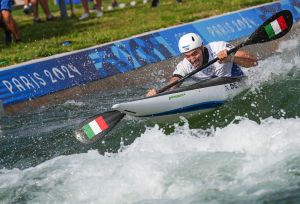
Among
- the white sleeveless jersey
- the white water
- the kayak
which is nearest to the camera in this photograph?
the white water

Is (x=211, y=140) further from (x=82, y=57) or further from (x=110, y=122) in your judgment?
(x=82, y=57)

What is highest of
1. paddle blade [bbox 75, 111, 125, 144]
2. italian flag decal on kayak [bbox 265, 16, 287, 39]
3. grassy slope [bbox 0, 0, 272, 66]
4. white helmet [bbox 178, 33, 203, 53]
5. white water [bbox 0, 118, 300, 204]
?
white helmet [bbox 178, 33, 203, 53]

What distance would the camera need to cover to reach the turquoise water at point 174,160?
26.5ft

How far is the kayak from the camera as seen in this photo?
10.6 m

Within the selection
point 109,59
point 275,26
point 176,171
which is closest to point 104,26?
point 109,59

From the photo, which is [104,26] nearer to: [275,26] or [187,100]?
[275,26]

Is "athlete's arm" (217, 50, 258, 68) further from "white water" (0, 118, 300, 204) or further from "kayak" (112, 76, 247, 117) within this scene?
"white water" (0, 118, 300, 204)

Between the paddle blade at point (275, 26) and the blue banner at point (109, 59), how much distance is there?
158 inches

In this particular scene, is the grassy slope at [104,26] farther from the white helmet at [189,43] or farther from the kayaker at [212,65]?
Result: the white helmet at [189,43]

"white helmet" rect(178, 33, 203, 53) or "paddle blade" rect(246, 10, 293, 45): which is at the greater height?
"white helmet" rect(178, 33, 203, 53)

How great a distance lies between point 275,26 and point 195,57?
6.29ft

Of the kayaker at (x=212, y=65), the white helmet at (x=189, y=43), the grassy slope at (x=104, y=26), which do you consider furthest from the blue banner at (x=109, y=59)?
the white helmet at (x=189, y=43)

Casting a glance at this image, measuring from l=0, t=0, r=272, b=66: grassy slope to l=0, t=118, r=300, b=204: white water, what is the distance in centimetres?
576

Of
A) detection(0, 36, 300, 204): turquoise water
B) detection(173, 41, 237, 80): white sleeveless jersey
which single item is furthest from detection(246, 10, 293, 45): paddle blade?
detection(173, 41, 237, 80): white sleeveless jersey
